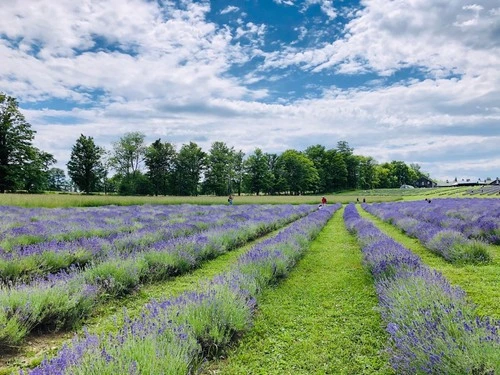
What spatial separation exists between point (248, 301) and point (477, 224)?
11.9 m

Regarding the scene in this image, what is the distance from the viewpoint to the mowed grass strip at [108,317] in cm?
353

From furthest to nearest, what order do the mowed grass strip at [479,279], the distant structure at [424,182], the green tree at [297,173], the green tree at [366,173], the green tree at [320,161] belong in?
the distant structure at [424,182] < the green tree at [366,173] < the green tree at [320,161] < the green tree at [297,173] < the mowed grass strip at [479,279]

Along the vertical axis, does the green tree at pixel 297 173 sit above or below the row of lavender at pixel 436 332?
above

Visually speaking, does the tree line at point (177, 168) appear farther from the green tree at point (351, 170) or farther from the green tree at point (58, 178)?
the green tree at point (58, 178)

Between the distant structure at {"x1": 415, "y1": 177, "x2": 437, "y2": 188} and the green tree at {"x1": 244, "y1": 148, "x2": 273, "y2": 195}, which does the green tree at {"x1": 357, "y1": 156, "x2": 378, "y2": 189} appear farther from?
the distant structure at {"x1": 415, "y1": 177, "x2": 437, "y2": 188}

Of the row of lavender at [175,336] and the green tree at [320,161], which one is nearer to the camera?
the row of lavender at [175,336]

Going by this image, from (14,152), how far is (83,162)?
23.1m

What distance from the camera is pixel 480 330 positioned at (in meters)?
2.70

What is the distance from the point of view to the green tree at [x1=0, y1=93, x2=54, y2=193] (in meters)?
41.9

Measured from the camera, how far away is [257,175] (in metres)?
85.8

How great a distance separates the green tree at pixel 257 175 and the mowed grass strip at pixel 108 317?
3017 inches

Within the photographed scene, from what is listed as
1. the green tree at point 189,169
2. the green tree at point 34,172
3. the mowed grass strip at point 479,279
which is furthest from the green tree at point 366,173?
the mowed grass strip at point 479,279

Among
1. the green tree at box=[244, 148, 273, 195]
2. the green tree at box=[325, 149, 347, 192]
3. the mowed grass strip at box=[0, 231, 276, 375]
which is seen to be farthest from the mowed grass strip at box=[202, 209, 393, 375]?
the green tree at box=[325, 149, 347, 192]

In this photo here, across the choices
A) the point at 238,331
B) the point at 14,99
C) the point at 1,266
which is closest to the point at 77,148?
the point at 14,99
